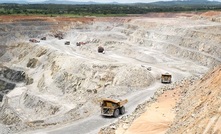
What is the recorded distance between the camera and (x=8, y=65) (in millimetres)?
69812

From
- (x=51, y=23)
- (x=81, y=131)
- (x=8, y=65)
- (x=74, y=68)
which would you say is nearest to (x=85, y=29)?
(x=51, y=23)

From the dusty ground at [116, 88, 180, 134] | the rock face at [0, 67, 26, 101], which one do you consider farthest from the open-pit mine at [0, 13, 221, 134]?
the dusty ground at [116, 88, 180, 134]

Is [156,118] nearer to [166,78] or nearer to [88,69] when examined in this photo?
[166,78]

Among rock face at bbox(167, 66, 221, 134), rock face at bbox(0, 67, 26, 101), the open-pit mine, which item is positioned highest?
rock face at bbox(167, 66, 221, 134)

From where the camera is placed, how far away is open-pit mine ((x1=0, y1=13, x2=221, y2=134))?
33.5 metres

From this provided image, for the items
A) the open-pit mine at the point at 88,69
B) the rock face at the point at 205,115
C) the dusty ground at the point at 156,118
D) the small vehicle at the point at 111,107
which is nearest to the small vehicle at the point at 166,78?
the open-pit mine at the point at 88,69

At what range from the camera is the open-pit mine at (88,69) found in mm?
33469

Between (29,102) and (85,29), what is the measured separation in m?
53.5

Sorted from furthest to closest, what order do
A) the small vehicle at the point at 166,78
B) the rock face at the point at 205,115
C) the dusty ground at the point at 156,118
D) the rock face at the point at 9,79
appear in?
the rock face at the point at 9,79 < the small vehicle at the point at 166,78 < the dusty ground at the point at 156,118 < the rock face at the point at 205,115

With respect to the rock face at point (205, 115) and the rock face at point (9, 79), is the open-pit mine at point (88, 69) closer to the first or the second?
the rock face at point (9, 79)

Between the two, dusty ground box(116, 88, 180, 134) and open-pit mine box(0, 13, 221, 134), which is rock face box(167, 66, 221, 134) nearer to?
open-pit mine box(0, 13, 221, 134)

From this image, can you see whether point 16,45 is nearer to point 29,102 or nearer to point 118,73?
point 29,102

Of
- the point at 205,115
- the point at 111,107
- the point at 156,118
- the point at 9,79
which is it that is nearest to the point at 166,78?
the point at 111,107

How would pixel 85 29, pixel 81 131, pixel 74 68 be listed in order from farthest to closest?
Result: 1. pixel 85 29
2. pixel 74 68
3. pixel 81 131
